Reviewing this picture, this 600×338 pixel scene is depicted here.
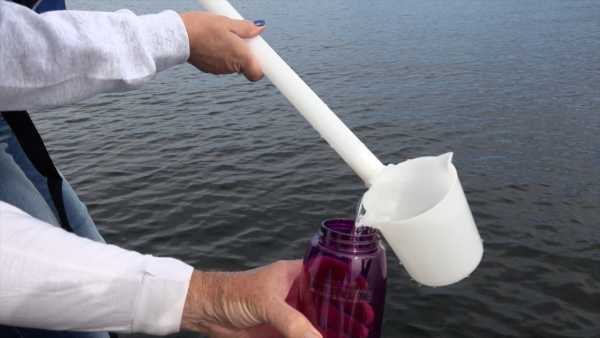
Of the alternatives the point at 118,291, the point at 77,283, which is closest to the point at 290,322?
the point at 118,291

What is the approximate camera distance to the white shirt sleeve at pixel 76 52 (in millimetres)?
1487

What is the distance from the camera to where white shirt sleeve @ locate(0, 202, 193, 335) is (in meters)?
1.35

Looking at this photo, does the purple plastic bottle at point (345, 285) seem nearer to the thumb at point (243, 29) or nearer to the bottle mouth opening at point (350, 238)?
the bottle mouth opening at point (350, 238)

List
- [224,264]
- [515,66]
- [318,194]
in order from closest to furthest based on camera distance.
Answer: [224,264] → [318,194] → [515,66]

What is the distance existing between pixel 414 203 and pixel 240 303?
25.9 inches

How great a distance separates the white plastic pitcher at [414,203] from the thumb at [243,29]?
0.32 ft

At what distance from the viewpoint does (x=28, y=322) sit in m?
1.44

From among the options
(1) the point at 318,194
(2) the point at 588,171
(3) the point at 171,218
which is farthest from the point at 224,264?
(2) the point at 588,171

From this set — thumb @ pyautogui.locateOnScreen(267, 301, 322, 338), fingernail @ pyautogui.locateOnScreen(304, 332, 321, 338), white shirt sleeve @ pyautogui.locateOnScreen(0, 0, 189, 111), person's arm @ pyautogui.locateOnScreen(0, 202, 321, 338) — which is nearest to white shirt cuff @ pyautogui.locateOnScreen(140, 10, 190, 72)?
white shirt sleeve @ pyautogui.locateOnScreen(0, 0, 189, 111)

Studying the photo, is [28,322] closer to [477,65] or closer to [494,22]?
[477,65]

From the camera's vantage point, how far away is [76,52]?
1.56 m

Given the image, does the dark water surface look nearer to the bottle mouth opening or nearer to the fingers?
the bottle mouth opening

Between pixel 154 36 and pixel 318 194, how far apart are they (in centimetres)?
914

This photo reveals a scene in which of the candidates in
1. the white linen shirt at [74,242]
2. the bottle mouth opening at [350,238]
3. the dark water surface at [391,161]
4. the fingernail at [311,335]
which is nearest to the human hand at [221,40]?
the white linen shirt at [74,242]
